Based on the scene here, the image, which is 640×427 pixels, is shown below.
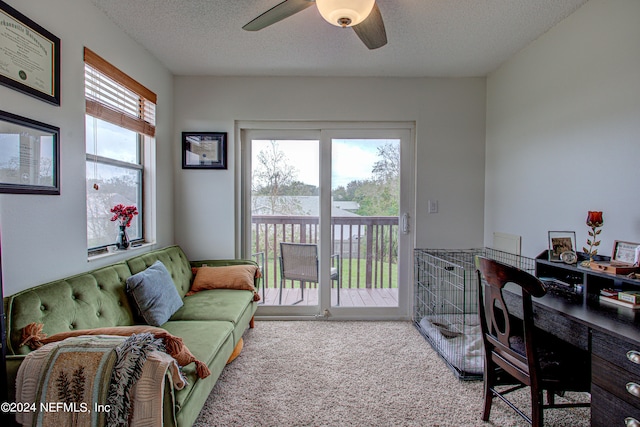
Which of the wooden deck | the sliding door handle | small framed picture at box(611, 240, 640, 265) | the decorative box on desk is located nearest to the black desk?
the decorative box on desk

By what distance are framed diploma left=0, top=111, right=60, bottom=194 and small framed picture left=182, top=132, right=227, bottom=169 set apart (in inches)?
54.4

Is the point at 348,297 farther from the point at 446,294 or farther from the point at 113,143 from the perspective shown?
the point at 113,143

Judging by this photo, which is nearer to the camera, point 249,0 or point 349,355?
point 249,0

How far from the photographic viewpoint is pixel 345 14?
4.54ft

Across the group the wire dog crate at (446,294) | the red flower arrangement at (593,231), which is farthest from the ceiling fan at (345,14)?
the wire dog crate at (446,294)

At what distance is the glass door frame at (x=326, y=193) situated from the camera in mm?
3105

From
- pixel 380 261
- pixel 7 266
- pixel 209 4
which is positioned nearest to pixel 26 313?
pixel 7 266

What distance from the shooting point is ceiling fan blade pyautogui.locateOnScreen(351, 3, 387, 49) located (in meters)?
1.57

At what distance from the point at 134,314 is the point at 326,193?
195 centimetres

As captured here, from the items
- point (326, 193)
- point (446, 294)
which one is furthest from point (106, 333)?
point (446, 294)

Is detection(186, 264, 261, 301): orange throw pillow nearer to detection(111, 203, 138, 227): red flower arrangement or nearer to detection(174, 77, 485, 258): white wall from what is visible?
detection(174, 77, 485, 258): white wall

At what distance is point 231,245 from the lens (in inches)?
121

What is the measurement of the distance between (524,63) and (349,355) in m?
2.84

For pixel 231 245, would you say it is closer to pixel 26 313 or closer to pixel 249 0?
pixel 26 313
